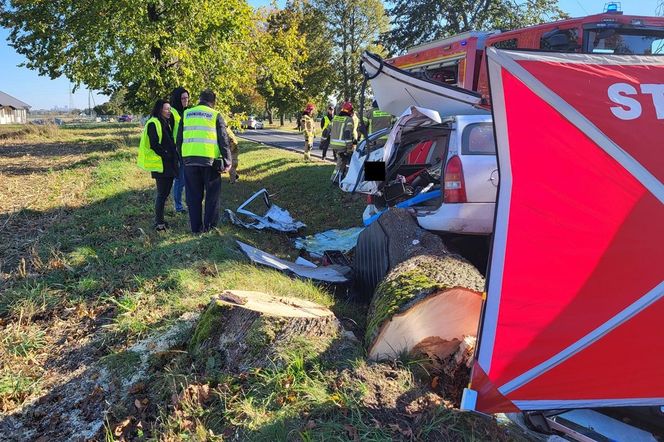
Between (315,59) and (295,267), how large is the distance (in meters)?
29.6

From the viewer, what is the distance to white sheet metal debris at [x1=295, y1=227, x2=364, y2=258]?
6074 millimetres

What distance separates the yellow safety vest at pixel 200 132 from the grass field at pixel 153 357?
982 millimetres

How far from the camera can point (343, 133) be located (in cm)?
972

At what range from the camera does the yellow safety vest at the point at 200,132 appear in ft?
18.0

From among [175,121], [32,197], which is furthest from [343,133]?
[32,197]

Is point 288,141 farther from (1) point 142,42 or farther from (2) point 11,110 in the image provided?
(2) point 11,110

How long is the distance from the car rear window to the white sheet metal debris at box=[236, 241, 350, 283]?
1.70 m

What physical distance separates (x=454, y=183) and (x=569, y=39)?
14.0ft

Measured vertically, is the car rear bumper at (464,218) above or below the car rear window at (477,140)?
below

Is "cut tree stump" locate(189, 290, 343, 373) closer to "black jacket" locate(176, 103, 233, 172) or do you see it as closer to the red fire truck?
"black jacket" locate(176, 103, 233, 172)

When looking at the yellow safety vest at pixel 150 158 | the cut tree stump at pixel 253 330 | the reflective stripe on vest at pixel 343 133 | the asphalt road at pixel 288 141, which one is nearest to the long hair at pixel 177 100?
the yellow safety vest at pixel 150 158

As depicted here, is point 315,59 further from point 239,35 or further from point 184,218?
point 184,218

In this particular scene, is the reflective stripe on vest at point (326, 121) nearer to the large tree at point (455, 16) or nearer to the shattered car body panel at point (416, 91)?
the shattered car body panel at point (416, 91)

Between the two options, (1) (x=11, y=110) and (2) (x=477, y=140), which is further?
(1) (x=11, y=110)
